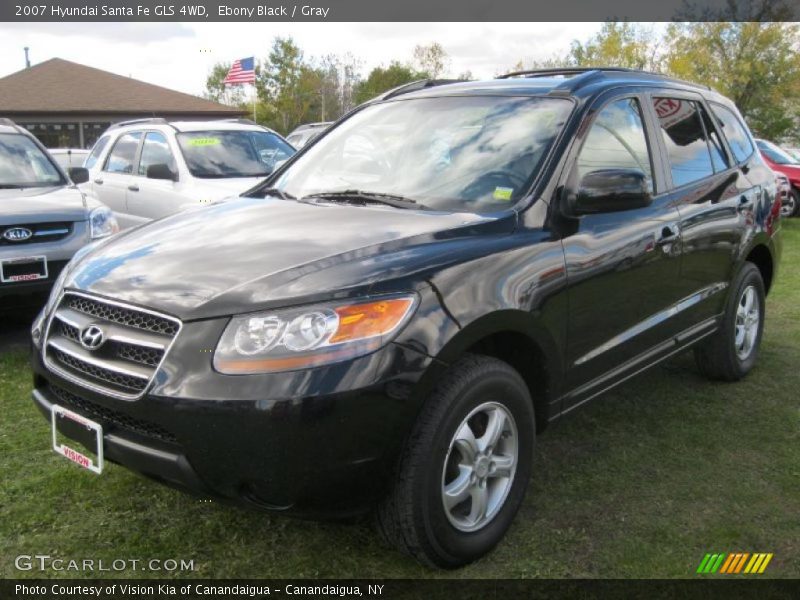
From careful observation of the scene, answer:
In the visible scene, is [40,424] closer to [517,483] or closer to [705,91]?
[517,483]

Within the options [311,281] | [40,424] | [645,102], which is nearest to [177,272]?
[311,281]

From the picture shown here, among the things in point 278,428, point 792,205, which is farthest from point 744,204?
point 792,205

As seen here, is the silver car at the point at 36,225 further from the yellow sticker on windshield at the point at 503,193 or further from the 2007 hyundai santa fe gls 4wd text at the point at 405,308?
the yellow sticker on windshield at the point at 503,193

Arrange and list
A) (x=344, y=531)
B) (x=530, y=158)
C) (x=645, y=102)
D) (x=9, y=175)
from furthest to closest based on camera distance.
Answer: (x=9, y=175) → (x=645, y=102) → (x=530, y=158) → (x=344, y=531)

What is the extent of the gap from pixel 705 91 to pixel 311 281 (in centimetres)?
339

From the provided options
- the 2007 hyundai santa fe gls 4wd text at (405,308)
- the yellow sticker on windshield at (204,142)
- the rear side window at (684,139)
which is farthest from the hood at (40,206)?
the rear side window at (684,139)

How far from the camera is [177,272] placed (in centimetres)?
264

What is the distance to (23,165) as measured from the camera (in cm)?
650

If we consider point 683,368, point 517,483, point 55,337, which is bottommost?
point 683,368

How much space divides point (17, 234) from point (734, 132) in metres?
4.86

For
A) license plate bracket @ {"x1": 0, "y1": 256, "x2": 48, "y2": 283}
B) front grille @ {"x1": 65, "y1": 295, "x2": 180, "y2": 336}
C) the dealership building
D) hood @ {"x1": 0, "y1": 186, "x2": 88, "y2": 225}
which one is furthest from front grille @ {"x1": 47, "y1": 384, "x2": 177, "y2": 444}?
the dealership building

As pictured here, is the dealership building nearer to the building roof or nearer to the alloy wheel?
the building roof

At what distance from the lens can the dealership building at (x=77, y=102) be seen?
1209 inches

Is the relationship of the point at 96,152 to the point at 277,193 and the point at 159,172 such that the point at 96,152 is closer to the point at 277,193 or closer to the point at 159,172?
the point at 159,172
